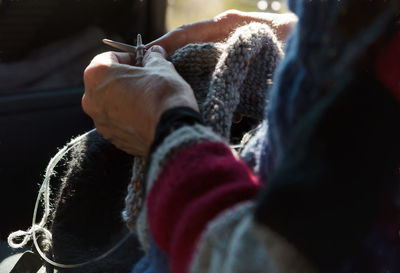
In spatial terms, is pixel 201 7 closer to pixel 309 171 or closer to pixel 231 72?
pixel 231 72

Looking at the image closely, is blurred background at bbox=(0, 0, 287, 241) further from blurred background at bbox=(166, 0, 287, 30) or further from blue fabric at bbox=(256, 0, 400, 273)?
blue fabric at bbox=(256, 0, 400, 273)

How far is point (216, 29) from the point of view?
76 cm

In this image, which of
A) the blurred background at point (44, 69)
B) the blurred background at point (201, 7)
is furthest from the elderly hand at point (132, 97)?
the blurred background at point (201, 7)

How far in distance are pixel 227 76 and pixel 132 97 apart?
5.5 inches

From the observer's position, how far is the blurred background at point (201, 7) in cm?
152

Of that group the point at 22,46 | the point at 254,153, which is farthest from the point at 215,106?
the point at 22,46

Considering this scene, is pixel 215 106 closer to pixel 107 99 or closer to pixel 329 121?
pixel 107 99

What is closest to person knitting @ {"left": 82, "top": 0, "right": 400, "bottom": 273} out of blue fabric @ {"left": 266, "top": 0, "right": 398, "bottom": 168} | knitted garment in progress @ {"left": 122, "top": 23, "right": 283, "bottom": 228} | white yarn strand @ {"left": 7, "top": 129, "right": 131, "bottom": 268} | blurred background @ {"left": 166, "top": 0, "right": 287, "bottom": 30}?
blue fabric @ {"left": 266, "top": 0, "right": 398, "bottom": 168}

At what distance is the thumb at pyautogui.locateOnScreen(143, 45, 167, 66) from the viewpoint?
626mm

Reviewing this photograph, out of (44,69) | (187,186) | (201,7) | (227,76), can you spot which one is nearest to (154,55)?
(227,76)

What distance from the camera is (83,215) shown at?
2.35ft

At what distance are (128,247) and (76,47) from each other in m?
0.80

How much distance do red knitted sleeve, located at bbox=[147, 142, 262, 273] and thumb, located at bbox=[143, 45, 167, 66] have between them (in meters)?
0.25

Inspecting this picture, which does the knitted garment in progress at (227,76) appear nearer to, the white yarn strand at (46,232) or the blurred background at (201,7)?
the white yarn strand at (46,232)
